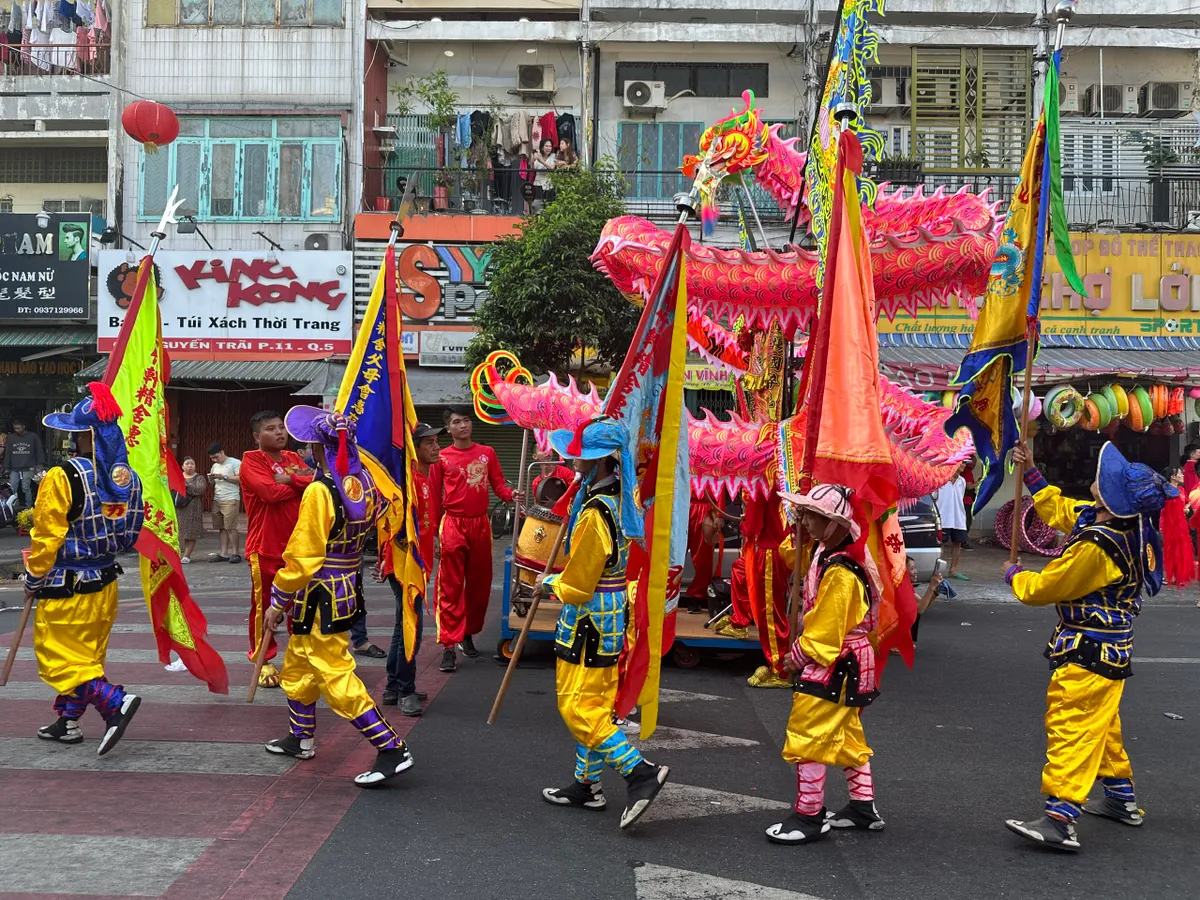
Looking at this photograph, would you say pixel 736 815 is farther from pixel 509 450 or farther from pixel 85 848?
pixel 509 450

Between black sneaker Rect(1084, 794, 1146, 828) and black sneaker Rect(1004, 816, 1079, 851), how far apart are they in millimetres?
481

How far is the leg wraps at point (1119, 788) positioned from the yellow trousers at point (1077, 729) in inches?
10.9

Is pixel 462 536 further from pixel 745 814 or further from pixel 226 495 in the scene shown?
pixel 226 495

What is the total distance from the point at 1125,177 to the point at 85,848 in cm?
1880

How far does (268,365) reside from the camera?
18.6 meters

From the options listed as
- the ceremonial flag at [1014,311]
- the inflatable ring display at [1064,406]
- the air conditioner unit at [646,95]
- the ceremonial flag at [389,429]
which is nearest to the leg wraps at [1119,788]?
the ceremonial flag at [1014,311]

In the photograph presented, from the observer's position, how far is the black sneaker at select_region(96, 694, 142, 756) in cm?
577

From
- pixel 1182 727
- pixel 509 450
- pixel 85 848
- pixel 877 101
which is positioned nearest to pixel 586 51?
pixel 877 101

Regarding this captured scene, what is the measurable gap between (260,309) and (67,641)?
13713 millimetres

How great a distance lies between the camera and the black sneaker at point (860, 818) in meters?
4.96

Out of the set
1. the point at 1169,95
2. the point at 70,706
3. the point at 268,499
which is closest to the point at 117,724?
the point at 70,706

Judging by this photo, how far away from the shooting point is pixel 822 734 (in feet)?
15.5

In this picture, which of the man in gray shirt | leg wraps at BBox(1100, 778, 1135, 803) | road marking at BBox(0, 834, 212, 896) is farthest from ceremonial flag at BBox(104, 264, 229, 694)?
the man in gray shirt

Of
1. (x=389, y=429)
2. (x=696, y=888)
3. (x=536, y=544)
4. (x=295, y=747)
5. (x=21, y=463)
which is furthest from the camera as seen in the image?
(x=21, y=463)
